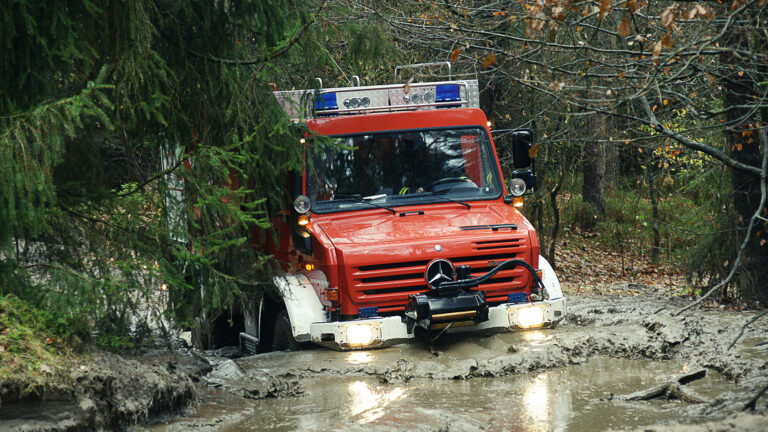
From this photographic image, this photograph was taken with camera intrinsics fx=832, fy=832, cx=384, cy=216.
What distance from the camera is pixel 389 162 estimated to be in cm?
877

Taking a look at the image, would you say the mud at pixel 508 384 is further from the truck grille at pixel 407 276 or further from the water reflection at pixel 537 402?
the truck grille at pixel 407 276

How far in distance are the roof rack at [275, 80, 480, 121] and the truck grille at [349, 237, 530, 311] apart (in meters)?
1.84

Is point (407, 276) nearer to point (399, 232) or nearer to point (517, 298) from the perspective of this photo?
point (399, 232)

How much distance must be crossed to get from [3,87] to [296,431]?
3314 millimetres

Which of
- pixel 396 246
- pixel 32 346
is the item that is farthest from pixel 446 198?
pixel 32 346

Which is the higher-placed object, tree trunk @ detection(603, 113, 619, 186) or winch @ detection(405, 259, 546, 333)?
tree trunk @ detection(603, 113, 619, 186)

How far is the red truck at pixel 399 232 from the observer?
781 centimetres

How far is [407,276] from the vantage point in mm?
7965

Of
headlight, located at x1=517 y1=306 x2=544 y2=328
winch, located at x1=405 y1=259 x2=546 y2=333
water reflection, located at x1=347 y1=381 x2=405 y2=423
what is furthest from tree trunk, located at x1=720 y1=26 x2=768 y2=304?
water reflection, located at x1=347 y1=381 x2=405 y2=423

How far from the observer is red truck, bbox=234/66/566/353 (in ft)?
25.6

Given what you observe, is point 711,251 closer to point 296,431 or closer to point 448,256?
point 448,256

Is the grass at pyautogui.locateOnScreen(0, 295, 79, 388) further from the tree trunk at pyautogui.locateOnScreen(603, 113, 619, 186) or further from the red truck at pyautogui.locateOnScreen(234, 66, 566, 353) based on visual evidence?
the tree trunk at pyautogui.locateOnScreen(603, 113, 619, 186)

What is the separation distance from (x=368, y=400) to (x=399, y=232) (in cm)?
190

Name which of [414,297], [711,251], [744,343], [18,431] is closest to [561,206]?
[711,251]
